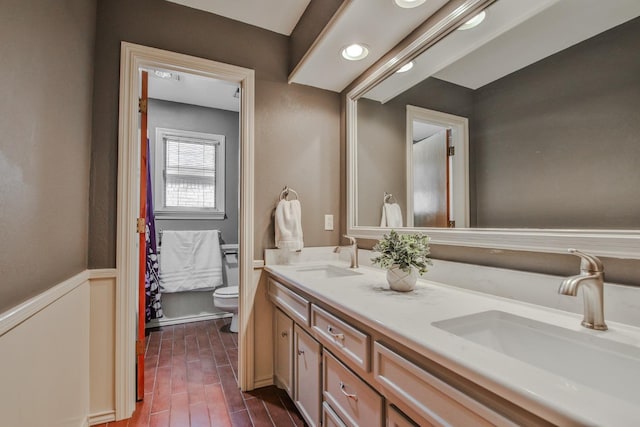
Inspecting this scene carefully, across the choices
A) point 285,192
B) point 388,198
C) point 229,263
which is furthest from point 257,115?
point 229,263

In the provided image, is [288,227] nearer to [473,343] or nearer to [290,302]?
[290,302]

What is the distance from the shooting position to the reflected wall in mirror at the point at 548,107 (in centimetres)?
83

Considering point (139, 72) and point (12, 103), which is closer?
point (12, 103)

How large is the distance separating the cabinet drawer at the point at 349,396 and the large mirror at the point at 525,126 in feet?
2.33

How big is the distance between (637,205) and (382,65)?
138 centimetres

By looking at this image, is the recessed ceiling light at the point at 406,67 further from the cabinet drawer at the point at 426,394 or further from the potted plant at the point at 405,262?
the cabinet drawer at the point at 426,394

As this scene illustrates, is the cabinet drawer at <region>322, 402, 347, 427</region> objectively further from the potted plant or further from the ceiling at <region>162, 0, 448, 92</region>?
the ceiling at <region>162, 0, 448, 92</region>

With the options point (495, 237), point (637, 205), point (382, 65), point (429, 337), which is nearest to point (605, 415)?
point (429, 337)

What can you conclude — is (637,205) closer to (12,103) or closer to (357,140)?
(357,140)

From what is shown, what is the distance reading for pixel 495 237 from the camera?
1117 millimetres

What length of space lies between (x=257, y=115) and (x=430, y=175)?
120 cm

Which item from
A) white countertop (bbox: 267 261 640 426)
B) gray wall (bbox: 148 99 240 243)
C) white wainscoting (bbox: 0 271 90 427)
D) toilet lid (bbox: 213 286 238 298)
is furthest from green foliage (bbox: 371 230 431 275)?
gray wall (bbox: 148 99 240 243)

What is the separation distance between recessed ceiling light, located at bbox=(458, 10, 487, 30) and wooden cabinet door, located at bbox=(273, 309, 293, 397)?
5.41 ft

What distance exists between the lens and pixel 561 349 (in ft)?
2.60
